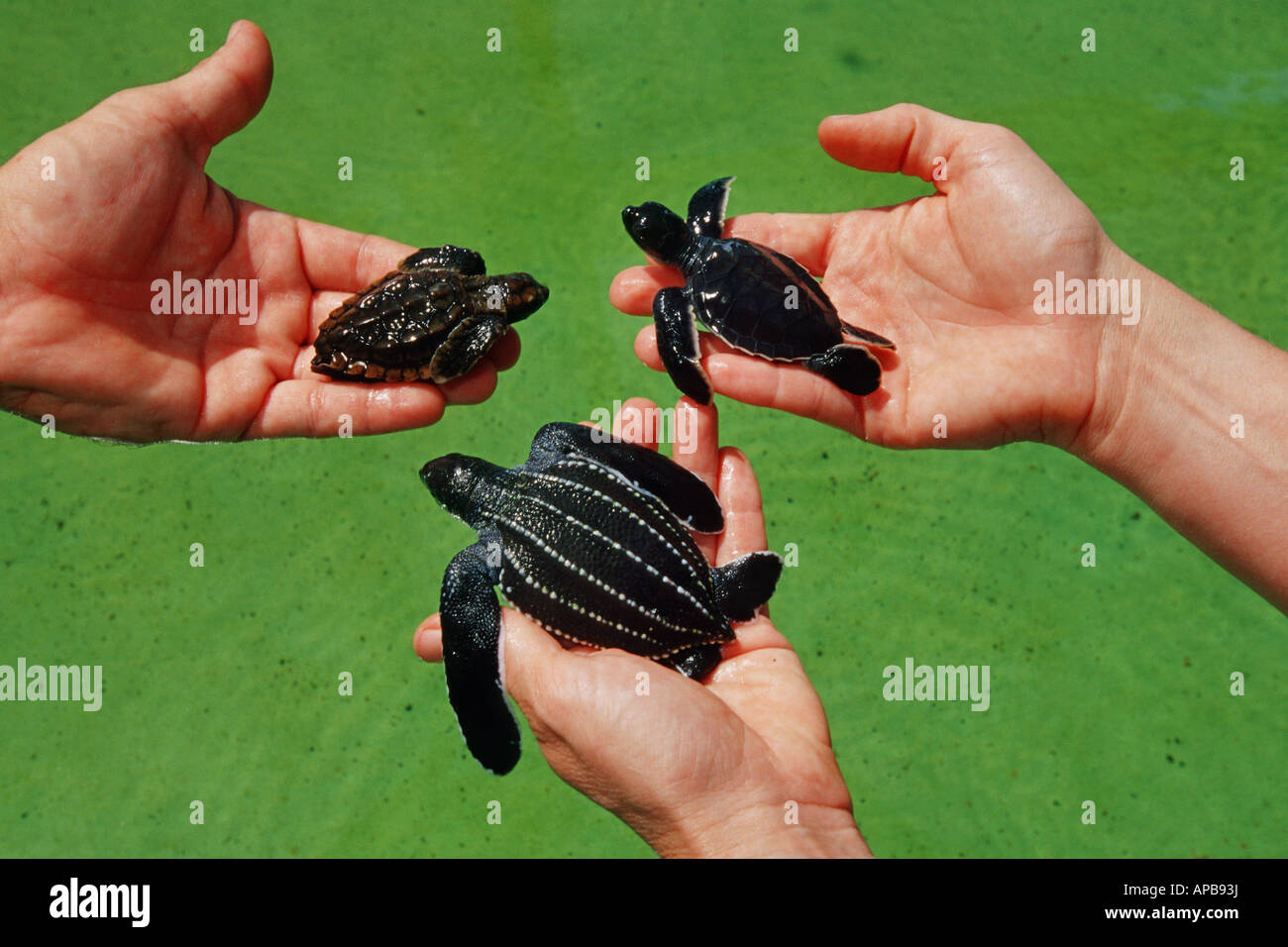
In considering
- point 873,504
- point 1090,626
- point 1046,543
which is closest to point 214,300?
point 873,504

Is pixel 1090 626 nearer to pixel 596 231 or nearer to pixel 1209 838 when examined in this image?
pixel 1209 838

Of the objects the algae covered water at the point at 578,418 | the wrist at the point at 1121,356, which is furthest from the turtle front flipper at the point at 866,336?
the wrist at the point at 1121,356

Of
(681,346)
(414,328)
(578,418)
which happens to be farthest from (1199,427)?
(414,328)

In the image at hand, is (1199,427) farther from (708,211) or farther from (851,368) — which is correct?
(708,211)

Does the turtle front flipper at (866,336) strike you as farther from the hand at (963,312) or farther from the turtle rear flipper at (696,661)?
the turtle rear flipper at (696,661)

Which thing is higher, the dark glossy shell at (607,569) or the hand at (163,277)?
the hand at (163,277)

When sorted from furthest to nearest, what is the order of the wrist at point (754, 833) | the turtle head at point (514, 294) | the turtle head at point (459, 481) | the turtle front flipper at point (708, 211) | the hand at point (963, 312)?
the turtle front flipper at point (708, 211) → the turtle head at point (514, 294) → the turtle head at point (459, 481) → the hand at point (963, 312) → the wrist at point (754, 833)
